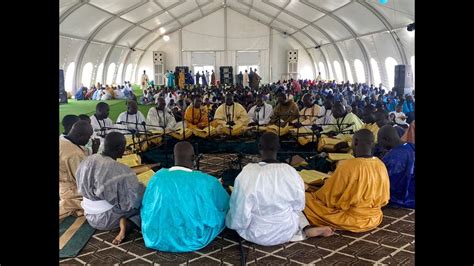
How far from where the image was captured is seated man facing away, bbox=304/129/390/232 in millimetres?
3553

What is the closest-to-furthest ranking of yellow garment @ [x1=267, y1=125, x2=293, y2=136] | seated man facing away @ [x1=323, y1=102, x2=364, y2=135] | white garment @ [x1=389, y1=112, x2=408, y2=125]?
seated man facing away @ [x1=323, y1=102, x2=364, y2=135] → white garment @ [x1=389, y1=112, x2=408, y2=125] → yellow garment @ [x1=267, y1=125, x2=293, y2=136]

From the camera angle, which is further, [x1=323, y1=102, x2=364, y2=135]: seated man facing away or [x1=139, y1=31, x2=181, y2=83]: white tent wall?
[x1=139, y1=31, x2=181, y2=83]: white tent wall

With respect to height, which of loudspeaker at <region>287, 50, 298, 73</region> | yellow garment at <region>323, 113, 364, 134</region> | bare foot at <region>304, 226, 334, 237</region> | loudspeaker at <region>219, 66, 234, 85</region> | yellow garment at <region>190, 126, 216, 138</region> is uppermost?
loudspeaker at <region>287, 50, 298, 73</region>

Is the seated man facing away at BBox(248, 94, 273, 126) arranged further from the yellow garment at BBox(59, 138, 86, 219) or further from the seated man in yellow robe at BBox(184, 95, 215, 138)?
the yellow garment at BBox(59, 138, 86, 219)

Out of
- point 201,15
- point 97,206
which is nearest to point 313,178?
point 97,206

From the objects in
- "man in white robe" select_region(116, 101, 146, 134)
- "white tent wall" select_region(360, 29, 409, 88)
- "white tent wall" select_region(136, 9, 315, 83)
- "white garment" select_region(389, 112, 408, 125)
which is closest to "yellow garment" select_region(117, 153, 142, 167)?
"man in white robe" select_region(116, 101, 146, 134)

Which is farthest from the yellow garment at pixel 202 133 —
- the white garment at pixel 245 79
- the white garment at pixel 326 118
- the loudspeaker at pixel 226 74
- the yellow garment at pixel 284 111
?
the loudspeaker at pixel 226 74

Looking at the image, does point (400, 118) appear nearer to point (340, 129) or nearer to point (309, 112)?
point (340, 129)

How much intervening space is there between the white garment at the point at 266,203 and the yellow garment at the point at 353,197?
39 cm

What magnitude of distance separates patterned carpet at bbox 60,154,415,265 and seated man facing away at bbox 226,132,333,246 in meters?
0.13

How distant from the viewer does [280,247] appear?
3408mm
